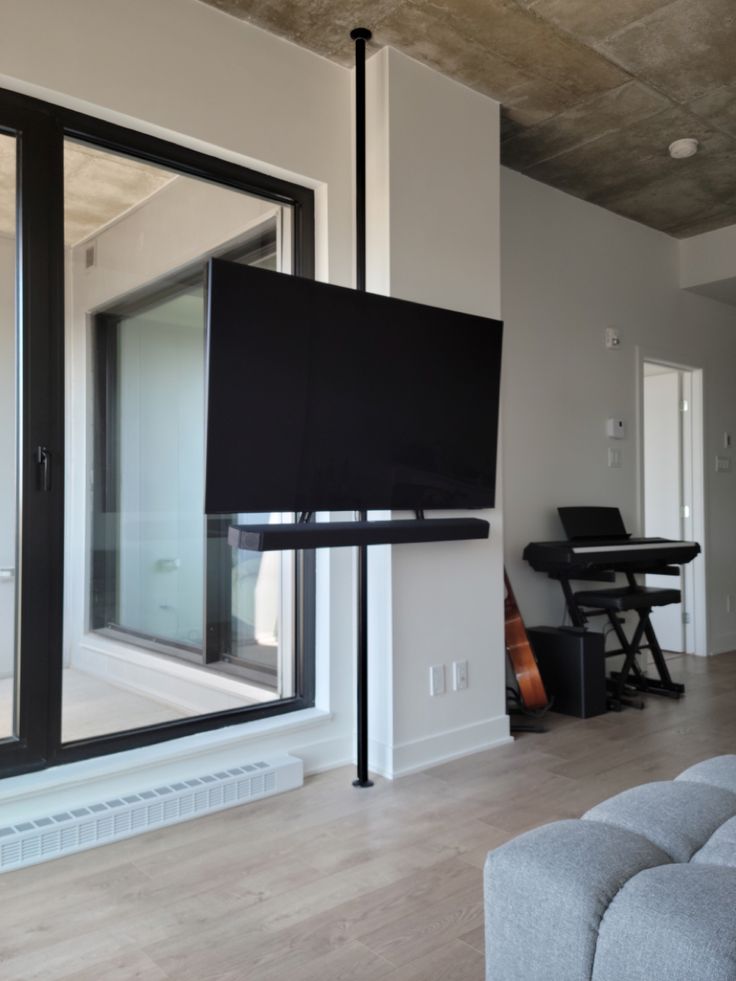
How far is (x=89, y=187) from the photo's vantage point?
2893 millimetres

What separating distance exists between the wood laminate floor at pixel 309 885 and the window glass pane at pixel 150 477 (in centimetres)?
54

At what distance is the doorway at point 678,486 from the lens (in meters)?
6.03

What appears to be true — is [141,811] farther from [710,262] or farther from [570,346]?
[710,262]

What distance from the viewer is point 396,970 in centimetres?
193

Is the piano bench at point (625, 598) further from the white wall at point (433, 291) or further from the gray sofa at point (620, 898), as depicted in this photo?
the gray sofa at point (620, 898)

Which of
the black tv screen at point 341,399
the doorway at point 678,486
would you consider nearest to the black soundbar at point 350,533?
the black tv screen at point 341,399

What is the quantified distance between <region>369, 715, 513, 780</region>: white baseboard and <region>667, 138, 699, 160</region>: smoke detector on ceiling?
306 cm

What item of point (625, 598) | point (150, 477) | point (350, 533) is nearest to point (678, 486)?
point (625, 598)

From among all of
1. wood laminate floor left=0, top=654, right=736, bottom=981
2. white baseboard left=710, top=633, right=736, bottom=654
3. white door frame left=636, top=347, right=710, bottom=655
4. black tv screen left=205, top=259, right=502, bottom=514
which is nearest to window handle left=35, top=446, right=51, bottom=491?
black tv screen left=205, top=259, right=502, bottom=514

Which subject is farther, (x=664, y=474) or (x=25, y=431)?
(x=664, y=474)

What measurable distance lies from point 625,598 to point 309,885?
261 cm

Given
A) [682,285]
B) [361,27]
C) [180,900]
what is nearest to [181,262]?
[361,27]

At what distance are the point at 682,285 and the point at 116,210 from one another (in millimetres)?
4286

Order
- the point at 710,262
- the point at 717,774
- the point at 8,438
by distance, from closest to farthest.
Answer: the point at 717,774 → the point at 8,438 → the point at 710,262
